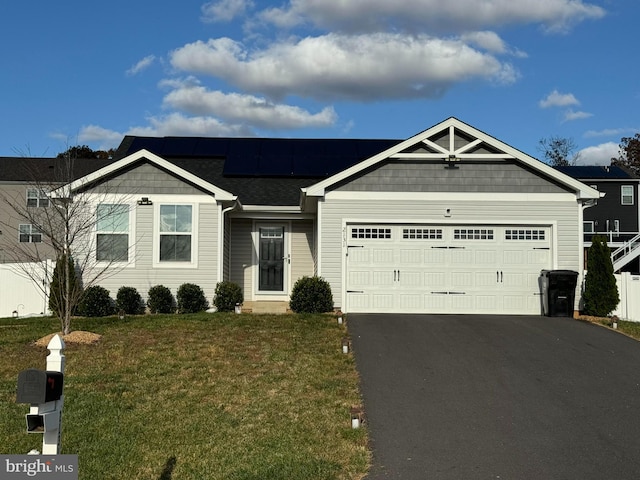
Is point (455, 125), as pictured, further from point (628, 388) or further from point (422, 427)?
point (422, 427)

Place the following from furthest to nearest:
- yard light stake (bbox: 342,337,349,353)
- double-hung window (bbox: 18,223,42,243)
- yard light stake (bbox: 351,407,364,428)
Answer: double-hung window (bbox: 18,223,42,243) → yard light stake (bbox: 342,337,349,353) → yard light stake (bbox: 351,407,364,428)

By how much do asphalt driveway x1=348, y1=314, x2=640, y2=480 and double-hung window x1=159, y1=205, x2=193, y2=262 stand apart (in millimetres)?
5220

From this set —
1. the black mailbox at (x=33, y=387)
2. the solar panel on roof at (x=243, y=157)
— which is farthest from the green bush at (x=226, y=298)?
the black mailbox at (x=33, y=387)

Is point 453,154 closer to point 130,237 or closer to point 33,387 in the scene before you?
point 130,237

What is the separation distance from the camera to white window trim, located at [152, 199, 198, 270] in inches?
622

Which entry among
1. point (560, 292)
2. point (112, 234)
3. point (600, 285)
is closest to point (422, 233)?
point (560, 292)

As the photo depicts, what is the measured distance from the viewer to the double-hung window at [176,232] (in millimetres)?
15914

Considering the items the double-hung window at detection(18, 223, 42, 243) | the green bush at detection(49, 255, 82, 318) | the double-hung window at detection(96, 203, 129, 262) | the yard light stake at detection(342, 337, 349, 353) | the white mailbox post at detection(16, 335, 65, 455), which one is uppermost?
the double-hung window at detection(18, 223, 42, 243)

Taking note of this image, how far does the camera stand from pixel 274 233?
17.9 meters

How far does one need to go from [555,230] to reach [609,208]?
859 inches

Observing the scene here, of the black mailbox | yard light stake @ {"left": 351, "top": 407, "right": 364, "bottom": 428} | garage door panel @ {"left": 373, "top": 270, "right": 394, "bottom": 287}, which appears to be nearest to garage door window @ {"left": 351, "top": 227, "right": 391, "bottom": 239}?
garage door panel @ {"left": 373, "top": 270, "right": 394, "bottom": 287}

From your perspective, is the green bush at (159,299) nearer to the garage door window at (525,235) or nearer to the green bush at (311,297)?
the green bush at (311,297)

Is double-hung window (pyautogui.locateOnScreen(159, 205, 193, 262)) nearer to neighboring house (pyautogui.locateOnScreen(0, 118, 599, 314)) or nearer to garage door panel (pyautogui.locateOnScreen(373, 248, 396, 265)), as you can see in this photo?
neighboring house (pyautogui.locateOnScreen(0, 118, 599, 314))

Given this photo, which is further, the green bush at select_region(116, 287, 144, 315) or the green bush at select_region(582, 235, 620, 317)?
the green bush at select_region(116, 287, 144, 315)
